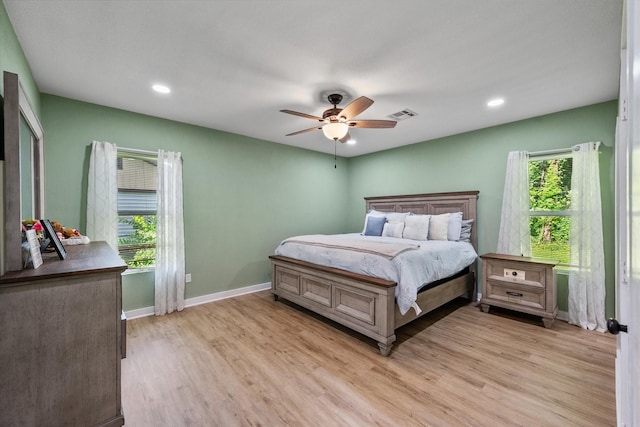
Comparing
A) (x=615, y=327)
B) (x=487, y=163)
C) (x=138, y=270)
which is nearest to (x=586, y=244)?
(x=487, y=163)

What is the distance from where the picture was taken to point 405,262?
2617 mm

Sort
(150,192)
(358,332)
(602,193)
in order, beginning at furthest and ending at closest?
1. (150,192)
2. (602,193)
3. (358,332)

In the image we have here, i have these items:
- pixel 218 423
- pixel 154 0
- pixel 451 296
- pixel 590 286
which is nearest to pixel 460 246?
pixel 451 296

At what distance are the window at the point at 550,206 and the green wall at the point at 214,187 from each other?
3.29 meters

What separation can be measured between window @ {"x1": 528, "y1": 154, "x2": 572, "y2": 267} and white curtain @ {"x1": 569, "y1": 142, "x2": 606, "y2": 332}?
0.63 feet

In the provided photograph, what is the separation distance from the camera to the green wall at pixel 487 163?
2959 millimetres

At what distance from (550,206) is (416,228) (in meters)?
1.62

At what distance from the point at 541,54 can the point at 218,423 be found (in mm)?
3456

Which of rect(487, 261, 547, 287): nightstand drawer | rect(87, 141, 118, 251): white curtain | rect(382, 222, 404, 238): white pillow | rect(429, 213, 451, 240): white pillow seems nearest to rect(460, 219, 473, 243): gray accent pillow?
rect(429, 213, 451, 240): white pillow

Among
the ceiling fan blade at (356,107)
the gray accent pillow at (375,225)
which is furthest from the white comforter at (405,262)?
the ceiling fan blade at (356,107)

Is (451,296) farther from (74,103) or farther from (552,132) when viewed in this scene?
(74,103)

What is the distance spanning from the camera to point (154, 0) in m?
1.57

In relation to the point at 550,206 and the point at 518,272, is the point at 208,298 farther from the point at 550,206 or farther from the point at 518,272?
the point at 550,206

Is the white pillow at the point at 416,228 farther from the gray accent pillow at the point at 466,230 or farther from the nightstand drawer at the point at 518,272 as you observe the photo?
the nightstand drawer at the point at 518,272
